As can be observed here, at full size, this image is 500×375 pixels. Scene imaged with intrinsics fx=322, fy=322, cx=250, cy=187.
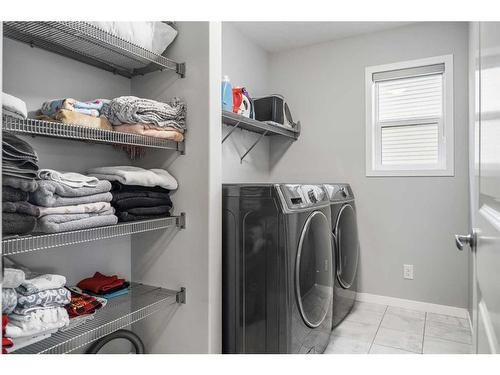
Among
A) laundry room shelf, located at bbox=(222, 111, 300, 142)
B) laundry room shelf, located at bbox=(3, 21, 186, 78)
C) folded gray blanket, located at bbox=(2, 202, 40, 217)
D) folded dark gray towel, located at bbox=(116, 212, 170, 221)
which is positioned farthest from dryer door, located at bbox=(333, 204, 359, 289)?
folded gray blanket, located at bbox=(2, 202, 40, 217)

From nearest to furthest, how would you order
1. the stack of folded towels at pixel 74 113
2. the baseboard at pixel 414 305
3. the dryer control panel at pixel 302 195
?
the stack of folded towels at pixel 74 113 → the dryer control panel at pixel 302 195 → the baseboard at pixel 414 305

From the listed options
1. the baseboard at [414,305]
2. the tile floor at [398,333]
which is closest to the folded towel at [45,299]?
the tile floor at [398,333]

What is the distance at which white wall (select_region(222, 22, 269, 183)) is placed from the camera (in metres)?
2.68

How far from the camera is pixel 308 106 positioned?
3104 mm

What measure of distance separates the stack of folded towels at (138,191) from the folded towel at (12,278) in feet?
1.33

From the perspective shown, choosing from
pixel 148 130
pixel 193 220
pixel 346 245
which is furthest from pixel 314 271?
pixel 148 130

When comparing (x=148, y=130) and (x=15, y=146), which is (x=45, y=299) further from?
(x=148, y=130)

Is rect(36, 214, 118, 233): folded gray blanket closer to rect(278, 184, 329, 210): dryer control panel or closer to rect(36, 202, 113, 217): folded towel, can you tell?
rect(36, 202, 113, 217): folded towel

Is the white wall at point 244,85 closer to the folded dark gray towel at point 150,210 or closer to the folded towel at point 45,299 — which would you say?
the folded dark gray towel at point 150,210

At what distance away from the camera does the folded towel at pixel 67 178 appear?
1.12m

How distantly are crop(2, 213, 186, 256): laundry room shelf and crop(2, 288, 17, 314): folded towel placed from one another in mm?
136

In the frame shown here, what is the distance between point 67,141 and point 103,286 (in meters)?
0.69
